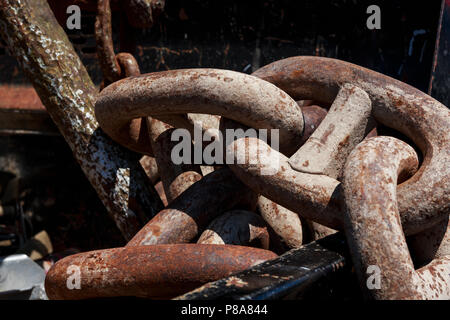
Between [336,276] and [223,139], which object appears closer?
[336,276]

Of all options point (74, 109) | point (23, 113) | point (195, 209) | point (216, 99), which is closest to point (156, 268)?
point (195, 209)

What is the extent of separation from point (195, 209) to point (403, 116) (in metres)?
0.50

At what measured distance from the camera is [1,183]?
238cm

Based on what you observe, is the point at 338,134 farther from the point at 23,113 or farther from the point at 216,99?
the point at 23,113

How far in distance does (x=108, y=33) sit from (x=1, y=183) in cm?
137

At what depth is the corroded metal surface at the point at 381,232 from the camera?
0.79 metres

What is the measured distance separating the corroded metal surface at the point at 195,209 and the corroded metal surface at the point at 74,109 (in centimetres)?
19

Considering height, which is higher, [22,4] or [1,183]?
[22,4]

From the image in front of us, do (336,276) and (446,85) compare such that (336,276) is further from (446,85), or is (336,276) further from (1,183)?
(1,183)

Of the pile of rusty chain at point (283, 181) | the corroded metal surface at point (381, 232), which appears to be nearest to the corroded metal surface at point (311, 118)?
the pile of rusty chain at point (283, 181)

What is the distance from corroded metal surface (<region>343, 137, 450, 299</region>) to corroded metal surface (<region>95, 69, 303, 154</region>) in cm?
23

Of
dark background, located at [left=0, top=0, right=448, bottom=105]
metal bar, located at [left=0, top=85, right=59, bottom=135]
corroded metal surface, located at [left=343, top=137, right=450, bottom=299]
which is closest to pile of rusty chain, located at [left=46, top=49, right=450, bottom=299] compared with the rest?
corroded metal surface, located at [left=343, top=137, right=450, bottom=299]
